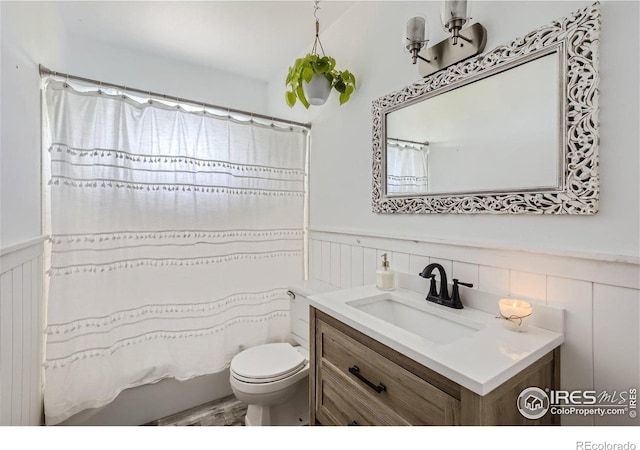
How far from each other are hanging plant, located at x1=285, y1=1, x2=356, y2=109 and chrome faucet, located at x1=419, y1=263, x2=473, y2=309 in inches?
41.4

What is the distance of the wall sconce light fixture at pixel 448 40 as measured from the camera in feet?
3.30

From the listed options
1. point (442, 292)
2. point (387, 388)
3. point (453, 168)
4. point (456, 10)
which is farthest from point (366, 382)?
point (456, 10)

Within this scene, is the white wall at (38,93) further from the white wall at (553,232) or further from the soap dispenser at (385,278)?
the soap dispenser at (385,278)

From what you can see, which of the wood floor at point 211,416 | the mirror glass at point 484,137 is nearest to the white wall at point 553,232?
the mirror glass at point 484,137

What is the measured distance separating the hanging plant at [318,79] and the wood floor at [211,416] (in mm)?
1941

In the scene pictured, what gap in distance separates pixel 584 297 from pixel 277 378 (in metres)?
1.33

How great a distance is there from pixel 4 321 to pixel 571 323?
6.04 feet

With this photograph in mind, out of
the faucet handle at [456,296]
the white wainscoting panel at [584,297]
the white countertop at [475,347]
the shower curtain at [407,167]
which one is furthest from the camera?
the shower curtain at [407,167]

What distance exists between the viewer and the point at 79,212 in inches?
56.4

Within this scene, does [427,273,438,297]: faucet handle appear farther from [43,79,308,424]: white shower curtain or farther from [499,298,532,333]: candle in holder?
[43,79,308,424]: white shower curtain

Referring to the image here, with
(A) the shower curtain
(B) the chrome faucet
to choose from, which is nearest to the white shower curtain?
(A) the shower curtain

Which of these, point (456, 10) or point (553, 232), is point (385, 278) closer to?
point (553, 232)

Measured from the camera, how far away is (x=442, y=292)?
1.17 meters

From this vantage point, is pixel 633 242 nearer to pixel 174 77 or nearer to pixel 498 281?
pixel 498 281
